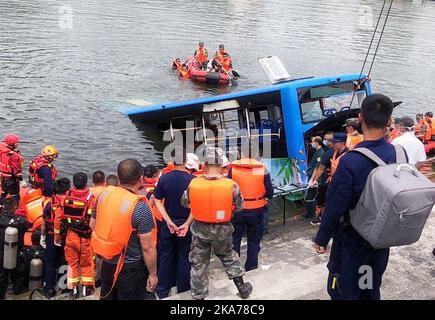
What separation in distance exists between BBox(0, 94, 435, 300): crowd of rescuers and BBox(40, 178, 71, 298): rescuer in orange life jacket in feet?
0.05

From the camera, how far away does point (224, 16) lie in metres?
44.1

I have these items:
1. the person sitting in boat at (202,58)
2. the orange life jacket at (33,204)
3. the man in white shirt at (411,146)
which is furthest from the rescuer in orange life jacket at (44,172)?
the person sitting in boat at (202,58)

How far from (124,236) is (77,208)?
7.16ft

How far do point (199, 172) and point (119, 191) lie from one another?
2.79 meters

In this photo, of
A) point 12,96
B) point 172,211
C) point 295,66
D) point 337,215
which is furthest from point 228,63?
point 337,215

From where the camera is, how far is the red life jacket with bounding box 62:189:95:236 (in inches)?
239

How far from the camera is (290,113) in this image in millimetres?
9906

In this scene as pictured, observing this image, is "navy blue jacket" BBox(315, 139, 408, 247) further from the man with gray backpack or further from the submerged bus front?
the submerged bus front

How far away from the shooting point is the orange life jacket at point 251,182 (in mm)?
5992

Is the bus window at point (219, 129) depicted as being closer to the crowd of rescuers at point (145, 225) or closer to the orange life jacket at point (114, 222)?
the crowd of rescuers at point (145, 225)

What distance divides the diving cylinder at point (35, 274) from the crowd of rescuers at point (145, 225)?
0.29 ft

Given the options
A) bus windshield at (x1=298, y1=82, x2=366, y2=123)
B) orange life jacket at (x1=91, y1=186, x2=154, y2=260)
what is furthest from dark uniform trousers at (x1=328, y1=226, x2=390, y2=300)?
bus windshield at (x1=298, y1=82, x2=366, y2=123)

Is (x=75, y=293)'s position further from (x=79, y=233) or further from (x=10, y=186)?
(x=10, y=186)

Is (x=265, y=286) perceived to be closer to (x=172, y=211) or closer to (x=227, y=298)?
(x=227, y=298)
